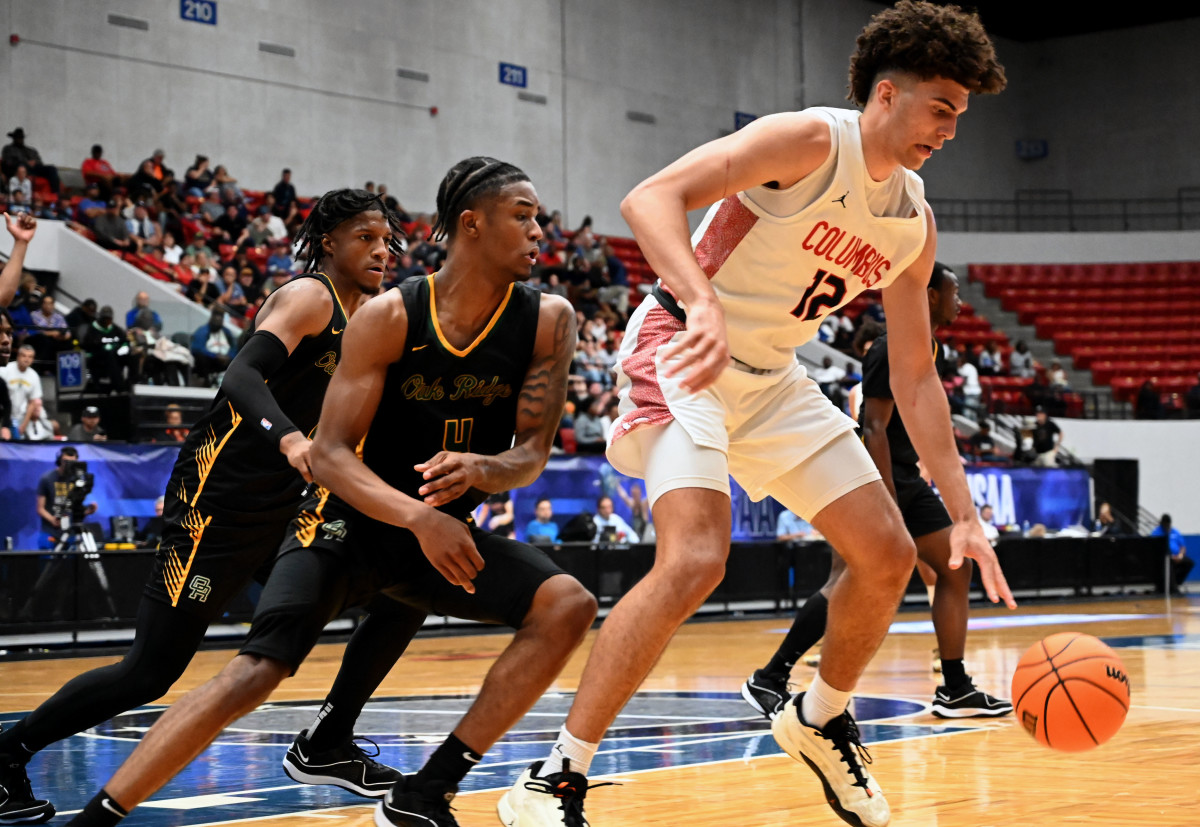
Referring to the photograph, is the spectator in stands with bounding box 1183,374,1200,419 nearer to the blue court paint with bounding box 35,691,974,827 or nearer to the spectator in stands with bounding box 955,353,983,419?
the spectator in stands with bounding box 955,353,983,419

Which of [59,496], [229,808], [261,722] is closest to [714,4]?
[59,496]

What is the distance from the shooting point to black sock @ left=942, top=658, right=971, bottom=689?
6.88 meters

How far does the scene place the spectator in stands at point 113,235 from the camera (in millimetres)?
19469

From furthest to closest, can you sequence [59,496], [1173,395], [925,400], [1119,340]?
[1119,340]
[1173,395]
[59,496]
[925,400]

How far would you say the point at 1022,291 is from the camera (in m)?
32.0

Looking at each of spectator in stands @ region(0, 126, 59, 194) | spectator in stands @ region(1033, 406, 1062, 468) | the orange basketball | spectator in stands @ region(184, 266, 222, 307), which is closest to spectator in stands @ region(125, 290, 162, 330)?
spectator in stands @ region(184, 266, 222, 307)

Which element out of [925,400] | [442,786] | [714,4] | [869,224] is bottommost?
[442,786]

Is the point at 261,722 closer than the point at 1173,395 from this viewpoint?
Yes

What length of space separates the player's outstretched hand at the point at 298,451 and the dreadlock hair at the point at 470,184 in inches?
27.9

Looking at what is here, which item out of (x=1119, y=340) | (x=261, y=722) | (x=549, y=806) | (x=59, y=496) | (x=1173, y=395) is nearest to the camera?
(x=549, y=806)

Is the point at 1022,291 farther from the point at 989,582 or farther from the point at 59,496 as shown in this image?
the point at 989,582

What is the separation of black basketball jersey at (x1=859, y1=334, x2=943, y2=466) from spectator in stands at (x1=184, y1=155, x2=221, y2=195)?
1620 centimetres

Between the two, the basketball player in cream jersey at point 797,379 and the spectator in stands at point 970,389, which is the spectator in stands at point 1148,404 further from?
the basketball player in cream jersey at point 797,379

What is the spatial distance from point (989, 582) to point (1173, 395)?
84.8 ft
